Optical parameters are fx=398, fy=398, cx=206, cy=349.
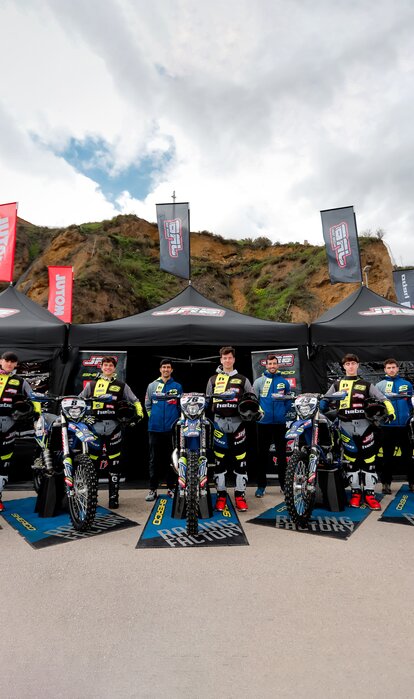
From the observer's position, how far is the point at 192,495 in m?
3.59

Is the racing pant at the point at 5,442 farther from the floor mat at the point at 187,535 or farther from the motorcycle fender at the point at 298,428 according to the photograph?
the motorcycle fender at the point at 298,428

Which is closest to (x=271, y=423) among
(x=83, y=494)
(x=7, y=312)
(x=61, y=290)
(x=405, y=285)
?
(x=83, y=494)

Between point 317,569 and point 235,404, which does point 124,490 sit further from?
point 317,569

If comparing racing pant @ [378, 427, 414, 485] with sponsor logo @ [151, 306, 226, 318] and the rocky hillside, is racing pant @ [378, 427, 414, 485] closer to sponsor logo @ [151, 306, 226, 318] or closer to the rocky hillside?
sponsor logo @ [151, 306, 226, 318]

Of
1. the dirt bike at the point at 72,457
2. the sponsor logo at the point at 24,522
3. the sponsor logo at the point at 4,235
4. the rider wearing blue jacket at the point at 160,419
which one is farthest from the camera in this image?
the sponsor logo at the point at 4,235

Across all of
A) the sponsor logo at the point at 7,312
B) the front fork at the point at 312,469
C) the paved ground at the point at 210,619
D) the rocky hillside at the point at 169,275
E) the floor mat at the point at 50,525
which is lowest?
the paved ground at the point at 210,619

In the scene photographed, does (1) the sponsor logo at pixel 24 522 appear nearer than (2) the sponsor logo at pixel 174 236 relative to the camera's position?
Yes

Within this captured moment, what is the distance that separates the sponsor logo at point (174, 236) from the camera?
357 inches

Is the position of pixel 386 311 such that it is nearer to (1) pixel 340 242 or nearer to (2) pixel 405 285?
(1) pixel 340 242

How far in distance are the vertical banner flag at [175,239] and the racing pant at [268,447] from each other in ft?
15.6

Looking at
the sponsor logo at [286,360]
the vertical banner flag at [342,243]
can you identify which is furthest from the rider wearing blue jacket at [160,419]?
the vertical banner flag at [342,243]

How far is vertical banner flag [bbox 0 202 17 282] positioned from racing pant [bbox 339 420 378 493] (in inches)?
317

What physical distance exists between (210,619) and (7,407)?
3.47 meters

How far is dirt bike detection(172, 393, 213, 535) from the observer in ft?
12.0
